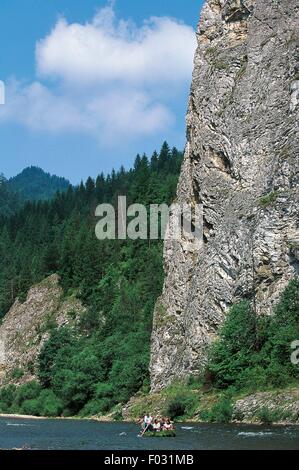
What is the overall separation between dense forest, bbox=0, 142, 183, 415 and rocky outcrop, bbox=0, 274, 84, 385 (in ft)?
6.94

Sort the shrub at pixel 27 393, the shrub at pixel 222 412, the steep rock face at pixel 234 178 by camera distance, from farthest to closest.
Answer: the shrub at pixel 27 393, the steep rock face at pixel 234 178, the shrub at pixel 222 412

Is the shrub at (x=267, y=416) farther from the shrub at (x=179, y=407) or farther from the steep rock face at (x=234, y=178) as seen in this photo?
the steep rock face at (x=234, y=178)

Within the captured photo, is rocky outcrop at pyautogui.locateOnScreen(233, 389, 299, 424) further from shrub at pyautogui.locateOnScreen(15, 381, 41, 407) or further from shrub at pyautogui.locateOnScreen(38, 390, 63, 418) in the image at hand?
shrub at pyautogui.locateOnScreen(15, 381, 41, 407)

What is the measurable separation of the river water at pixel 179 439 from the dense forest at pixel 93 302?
31.2 m

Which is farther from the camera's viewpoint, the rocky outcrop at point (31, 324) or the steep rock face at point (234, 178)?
the rocky outcrop at point (31, 324)

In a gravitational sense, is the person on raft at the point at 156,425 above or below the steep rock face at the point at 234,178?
below

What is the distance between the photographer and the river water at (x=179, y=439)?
4038 centimetres

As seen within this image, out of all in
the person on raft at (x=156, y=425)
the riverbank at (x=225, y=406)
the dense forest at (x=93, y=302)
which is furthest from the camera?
the dense forest at (x=93, y=302)

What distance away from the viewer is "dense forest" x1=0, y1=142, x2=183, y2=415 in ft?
300

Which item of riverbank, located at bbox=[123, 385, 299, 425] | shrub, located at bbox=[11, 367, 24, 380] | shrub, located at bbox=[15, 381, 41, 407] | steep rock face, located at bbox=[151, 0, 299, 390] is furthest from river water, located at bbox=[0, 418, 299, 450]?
shrub, located at bbox=[11, 367, 24, 380]

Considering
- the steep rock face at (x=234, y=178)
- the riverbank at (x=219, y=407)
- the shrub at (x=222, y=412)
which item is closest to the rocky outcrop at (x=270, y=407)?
the riverbank at (x=219, y=407)

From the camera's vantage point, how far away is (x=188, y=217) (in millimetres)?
84125

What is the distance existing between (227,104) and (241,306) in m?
25.1
